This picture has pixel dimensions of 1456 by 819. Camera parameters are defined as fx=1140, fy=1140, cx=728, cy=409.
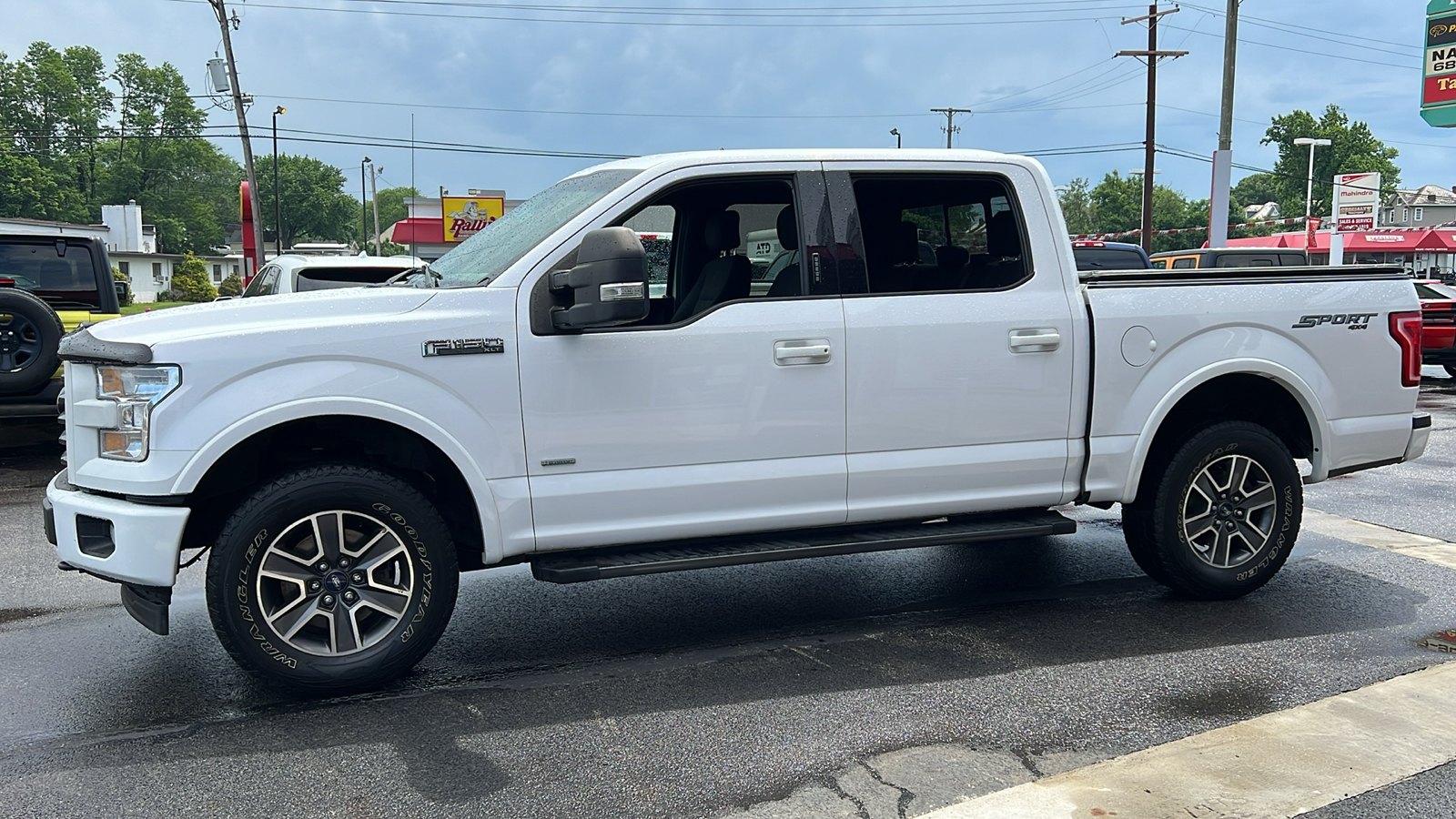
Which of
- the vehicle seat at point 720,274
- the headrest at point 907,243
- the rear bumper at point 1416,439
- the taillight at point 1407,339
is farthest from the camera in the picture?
the rear bumper at point 1416,439

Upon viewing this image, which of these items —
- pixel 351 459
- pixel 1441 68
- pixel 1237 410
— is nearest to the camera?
pixel 351 459

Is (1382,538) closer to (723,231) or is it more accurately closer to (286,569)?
(723,231)

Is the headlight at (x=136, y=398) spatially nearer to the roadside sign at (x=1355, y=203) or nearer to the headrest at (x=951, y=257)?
the headrest at (x=951, y=257)

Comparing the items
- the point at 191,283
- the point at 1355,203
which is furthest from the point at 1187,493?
the point at 191,283

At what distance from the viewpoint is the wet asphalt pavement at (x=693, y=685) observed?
3582 millimetres

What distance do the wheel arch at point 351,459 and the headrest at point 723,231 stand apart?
165 cm

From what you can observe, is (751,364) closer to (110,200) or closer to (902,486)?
(902,486)

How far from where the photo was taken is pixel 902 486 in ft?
16.0

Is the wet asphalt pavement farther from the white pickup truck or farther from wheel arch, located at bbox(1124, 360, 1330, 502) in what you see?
wheel arch, located at bbox(1124, 360, 1330, 502)

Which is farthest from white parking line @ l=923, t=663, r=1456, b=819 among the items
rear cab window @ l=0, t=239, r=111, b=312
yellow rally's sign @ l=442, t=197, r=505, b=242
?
yellow rally's sign @ l=442, t=197, r=505, b=242

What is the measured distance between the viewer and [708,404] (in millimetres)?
4543

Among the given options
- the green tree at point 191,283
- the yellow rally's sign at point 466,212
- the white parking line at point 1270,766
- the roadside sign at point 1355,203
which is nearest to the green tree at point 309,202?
the green tree at point 191,283

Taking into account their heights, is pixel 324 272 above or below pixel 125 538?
above

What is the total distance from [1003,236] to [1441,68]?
85.2 ft
